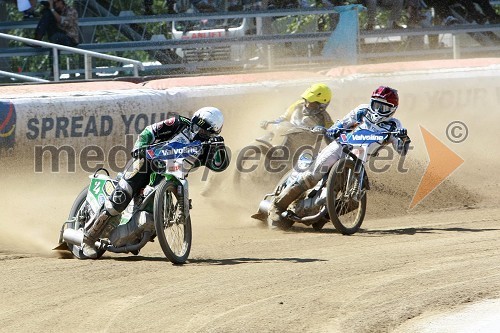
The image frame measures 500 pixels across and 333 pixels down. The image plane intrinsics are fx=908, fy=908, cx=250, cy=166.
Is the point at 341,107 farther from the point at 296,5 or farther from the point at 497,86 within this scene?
the point at 296,5

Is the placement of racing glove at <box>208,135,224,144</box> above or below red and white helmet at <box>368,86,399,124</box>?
below

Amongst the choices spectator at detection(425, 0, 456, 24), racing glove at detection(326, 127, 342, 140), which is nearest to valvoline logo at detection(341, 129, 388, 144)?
racing glove at detection(326, 127, 342, 140)

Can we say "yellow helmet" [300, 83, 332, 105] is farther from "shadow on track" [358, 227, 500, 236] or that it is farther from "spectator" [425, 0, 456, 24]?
"spectator" [425, 0, 456, 24]

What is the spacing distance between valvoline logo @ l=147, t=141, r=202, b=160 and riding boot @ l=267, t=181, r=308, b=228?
8.44ft

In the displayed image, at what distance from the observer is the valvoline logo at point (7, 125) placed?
13617 mm

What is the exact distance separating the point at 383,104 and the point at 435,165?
469 cm

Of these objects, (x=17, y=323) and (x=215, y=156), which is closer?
(x=17, y=323)

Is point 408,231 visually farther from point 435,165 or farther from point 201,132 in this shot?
point 435,165

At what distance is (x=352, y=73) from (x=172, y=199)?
801 centimetres

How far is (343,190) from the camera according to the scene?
1077cm

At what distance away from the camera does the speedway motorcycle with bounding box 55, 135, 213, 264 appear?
28.2 ft

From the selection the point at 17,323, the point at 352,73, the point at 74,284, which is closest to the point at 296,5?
the point at 352,73

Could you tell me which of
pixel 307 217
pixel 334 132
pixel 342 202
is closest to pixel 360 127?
pixel 334 132

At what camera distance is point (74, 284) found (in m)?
7.57
